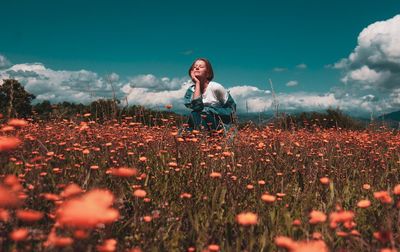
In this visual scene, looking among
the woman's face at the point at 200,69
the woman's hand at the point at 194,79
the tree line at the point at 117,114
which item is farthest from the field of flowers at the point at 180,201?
the woman's face at the point at 200,69

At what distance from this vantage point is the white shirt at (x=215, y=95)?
722cm

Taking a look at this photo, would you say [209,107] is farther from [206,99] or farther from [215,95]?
[215,95]

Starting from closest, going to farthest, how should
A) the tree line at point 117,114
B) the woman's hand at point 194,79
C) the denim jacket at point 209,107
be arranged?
the tree line at point 117,114, the denim jacket at point 209,107, the woman's hand at point 194,79

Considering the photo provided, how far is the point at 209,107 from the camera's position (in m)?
7.04

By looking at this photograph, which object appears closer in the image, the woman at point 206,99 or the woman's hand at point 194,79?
the woman at point 206,99

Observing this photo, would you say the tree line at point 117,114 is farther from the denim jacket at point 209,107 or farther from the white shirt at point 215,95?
the white shirt at point 215,95

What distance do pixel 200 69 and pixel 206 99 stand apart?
0.63m

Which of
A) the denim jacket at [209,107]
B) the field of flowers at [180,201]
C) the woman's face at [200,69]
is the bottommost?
the field of flowers at [180,201]

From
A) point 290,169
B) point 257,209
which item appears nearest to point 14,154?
point 257,209

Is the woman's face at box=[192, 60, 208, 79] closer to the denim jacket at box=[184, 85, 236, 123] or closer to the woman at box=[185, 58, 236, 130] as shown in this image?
the woman at box=[185, 58, 236, 130]

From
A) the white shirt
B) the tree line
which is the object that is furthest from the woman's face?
the tree line

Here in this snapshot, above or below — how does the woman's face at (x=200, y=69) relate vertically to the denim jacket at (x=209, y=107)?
above

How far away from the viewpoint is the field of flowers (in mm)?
1758

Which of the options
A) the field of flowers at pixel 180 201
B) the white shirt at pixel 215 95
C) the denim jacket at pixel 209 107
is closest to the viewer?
the field of flowers at pixel 180 201
